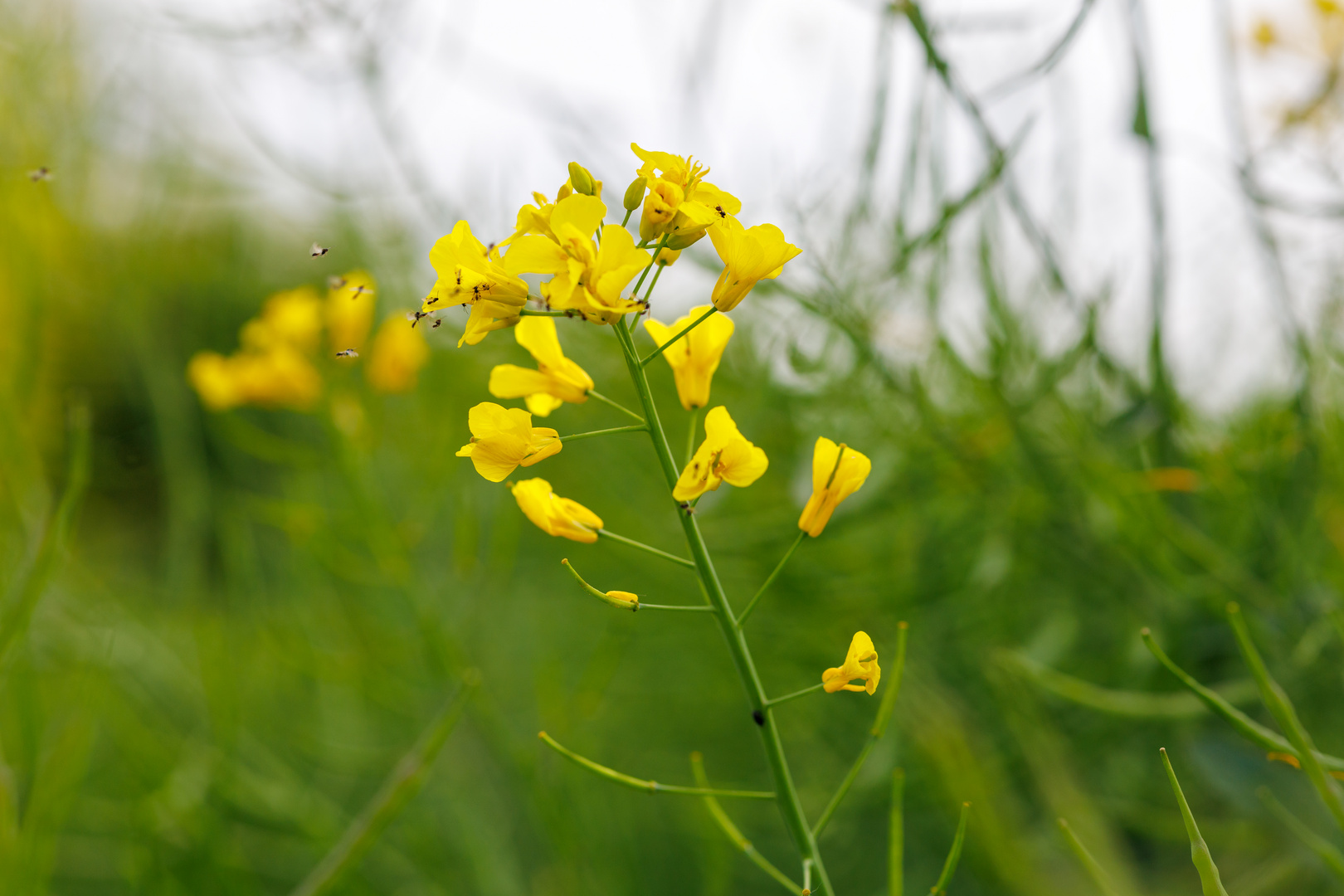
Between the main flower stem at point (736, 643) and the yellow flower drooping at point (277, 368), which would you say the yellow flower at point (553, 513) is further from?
the yellow flower drooping at point (277, 368)

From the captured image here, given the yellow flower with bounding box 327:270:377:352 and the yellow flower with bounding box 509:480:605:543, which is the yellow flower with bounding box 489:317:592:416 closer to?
the yellow flower with bounding box 509:480:605:543

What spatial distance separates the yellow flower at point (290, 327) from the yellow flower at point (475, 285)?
56 centimetres

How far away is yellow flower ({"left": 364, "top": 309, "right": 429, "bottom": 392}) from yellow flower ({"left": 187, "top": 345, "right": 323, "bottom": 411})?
2.6 inches

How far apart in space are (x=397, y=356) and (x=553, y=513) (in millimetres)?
521

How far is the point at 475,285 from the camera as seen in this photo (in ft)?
0.83

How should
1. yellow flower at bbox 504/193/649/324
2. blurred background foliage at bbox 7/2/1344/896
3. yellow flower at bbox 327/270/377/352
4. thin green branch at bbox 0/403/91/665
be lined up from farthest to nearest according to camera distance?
yellow flower at bbox 327/270/377/352 → blurred background foliage at bbox 7/2/1344/896 → thin green branch at bbox 0/403/91/665 → yellow flower at bbox 504/193/649/324

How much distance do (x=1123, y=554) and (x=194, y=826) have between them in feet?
2.59

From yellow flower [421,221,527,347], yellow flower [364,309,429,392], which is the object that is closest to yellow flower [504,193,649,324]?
yellow flower [421,221,527,347]

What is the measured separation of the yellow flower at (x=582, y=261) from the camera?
0.24 metres

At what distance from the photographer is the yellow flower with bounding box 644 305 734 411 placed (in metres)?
0.30

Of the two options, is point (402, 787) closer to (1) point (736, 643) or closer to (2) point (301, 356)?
(1) point (736, 643)

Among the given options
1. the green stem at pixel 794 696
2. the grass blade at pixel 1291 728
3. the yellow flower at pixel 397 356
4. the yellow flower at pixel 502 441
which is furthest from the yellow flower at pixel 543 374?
the yellow flower at pixel 397 356

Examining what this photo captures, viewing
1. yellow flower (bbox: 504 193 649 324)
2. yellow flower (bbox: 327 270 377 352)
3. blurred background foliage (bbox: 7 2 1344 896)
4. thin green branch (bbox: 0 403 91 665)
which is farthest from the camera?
yellow flower (bbox: 327 270 377 352)

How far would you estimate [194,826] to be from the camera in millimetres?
679
